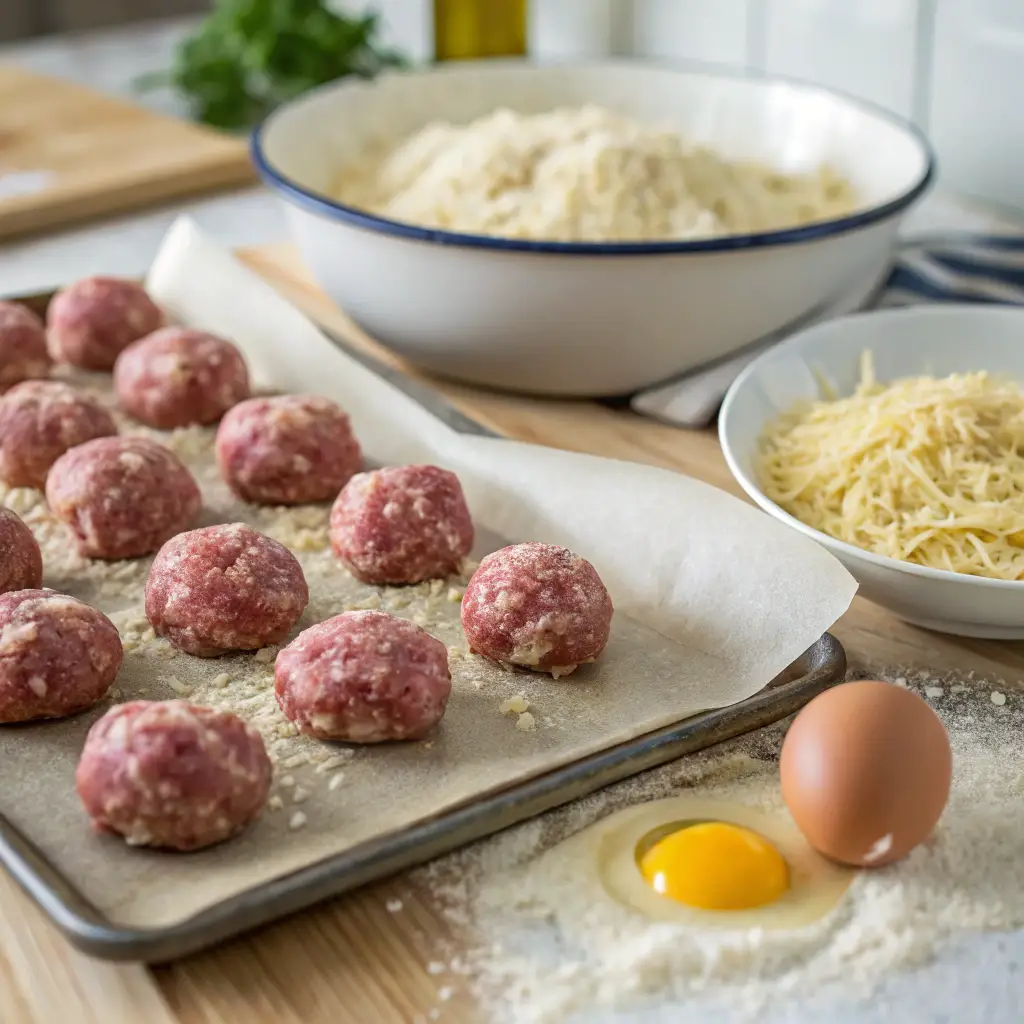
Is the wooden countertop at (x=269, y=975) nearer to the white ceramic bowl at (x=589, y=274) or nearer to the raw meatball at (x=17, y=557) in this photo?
the raw meatball at (x=17, y=557)

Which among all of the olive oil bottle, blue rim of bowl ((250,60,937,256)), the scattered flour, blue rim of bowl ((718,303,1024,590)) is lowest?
the scattered flour

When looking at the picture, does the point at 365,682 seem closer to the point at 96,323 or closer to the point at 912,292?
the point at 96,323

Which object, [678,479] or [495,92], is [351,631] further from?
[495,92]

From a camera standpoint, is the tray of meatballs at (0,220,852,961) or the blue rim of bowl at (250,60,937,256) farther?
the blue rim of bowl at (250,60,937,256)

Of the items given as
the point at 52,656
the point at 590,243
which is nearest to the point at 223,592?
the point at 52,656

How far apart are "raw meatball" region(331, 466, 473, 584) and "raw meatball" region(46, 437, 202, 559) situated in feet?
0.68

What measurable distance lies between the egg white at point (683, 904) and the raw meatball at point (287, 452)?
71cm

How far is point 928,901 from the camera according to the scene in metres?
1.14

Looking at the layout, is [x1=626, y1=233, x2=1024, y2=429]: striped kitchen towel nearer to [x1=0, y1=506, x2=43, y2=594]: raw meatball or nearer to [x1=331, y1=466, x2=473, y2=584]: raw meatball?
[x1=331, y1=466, x2=473, y2=584]: raw meatball

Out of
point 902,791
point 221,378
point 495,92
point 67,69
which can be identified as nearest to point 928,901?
point 902,791

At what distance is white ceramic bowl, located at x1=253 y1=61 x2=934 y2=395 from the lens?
72.5 inches

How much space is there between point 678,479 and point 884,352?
1.46ft

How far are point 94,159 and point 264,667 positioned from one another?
189 cm

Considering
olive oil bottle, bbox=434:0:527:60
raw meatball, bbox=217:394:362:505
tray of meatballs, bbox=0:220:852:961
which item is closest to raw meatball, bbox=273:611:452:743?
tray of meatballs, bbox=0:220:852:961
